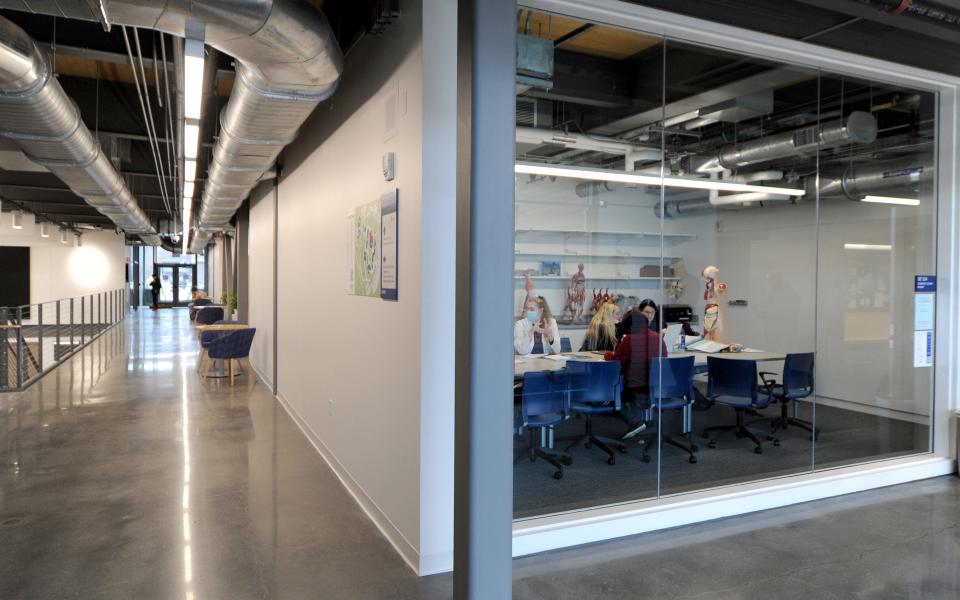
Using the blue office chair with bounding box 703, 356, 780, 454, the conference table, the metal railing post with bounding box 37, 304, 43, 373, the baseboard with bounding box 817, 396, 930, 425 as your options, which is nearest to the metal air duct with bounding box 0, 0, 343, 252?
the conference table

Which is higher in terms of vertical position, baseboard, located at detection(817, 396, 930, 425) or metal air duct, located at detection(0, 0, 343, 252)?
metal air duct, located at detection(0, 0, 343, 252)

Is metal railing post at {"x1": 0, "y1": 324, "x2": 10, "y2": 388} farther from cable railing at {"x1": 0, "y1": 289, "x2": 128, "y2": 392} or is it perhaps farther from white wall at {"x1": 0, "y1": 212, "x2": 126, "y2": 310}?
white wall at {"x1": 0, "y1": 212, "x2": 126, "y2": 310}

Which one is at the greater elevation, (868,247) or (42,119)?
(42,119)

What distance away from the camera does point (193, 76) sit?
3844 mm

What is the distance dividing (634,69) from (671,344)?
6.47ft

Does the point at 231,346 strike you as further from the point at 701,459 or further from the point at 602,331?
the point at 701,459

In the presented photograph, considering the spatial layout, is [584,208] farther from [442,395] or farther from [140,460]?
[140,460]

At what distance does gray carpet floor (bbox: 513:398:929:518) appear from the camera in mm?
4035

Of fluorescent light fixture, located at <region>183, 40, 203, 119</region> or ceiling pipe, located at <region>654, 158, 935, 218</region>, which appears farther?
ceiling pipe, located at <region>654, 158, 935, 218</region>

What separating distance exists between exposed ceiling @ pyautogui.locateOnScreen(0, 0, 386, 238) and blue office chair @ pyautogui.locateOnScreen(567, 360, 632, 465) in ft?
8.93

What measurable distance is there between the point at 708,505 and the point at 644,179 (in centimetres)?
232

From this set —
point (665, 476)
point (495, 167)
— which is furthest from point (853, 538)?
point (495, 167)

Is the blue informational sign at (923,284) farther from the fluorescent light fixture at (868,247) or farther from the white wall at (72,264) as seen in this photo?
the white wall at (72,264)

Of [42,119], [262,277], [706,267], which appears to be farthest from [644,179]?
[262,277]
